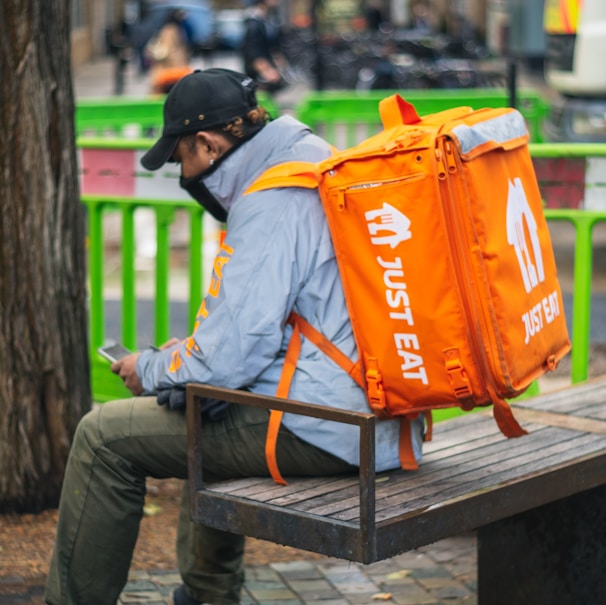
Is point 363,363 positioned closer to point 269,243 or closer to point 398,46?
point 269,243

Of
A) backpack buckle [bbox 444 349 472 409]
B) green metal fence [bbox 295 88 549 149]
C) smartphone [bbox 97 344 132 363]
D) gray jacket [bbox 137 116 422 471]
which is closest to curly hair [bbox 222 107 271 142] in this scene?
gray jacket [bbox 137 116 422 471]

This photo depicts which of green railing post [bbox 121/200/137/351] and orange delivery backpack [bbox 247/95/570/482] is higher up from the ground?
orange delivery backpack [bbox 247/95/570/482]

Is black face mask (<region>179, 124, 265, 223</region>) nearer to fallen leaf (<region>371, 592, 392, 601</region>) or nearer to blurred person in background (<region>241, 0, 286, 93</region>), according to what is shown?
fallen leaf (<region>371, 592, 392, 601</region>)

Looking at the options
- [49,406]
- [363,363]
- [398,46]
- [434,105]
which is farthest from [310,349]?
[398,46]

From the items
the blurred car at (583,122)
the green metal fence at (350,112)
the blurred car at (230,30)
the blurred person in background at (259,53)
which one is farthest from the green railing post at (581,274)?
the blurred car at (230,30)

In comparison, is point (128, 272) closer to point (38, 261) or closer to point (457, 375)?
point (38, 261)

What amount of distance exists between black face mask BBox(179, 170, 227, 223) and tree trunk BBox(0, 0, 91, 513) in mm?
1080

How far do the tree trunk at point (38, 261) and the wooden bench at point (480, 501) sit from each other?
1.48 meters

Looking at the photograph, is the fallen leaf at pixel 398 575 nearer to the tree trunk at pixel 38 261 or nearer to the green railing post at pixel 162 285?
the tree trunk at pixel 38 261

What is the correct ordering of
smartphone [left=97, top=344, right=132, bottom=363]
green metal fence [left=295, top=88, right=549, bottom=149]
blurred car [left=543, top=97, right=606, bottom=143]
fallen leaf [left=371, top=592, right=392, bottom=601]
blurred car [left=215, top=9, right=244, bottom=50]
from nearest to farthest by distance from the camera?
smartphone [left=97, top=344, right=132, bottom=363] → fallen leaf [left=371, top=592, right=392, bottom=601] → blurred car [left=543, top=97, right=606, bottom=143] → green metal fence [left=295, top=88, right=549, bottom=149] → blurred car [left=215, top=9, right=244, bottom=50]

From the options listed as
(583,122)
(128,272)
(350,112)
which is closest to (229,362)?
(128,272)

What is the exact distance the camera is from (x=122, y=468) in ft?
11.5

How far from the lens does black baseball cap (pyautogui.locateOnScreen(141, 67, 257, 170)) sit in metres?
3.56

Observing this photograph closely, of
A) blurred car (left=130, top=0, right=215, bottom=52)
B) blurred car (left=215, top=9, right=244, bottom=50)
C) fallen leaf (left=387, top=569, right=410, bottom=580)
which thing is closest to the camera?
fallen leaf (left=387, top=569, right=410, bottom=580)
